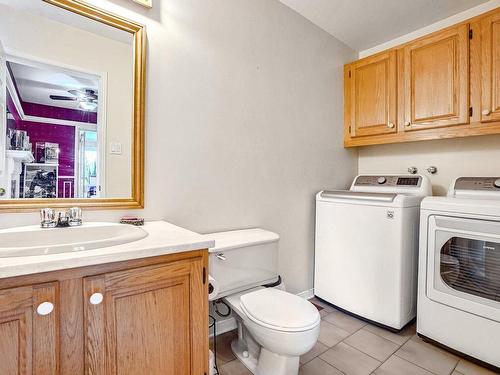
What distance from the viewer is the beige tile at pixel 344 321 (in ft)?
6.50

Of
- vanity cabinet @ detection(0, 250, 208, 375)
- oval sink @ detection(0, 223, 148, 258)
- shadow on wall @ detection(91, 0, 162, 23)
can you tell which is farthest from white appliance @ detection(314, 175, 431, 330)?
shadow on wall @ detection(91, 0, 162, 23)

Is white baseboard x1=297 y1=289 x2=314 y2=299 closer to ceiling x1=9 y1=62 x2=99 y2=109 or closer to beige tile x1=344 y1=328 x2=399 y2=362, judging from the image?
beige tile x1=344 y1=328 x2=399 y2=362

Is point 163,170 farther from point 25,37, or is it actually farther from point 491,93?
point 491,93

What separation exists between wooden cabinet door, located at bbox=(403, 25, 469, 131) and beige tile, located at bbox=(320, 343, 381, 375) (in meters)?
1.71

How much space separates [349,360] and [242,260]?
0.91 m

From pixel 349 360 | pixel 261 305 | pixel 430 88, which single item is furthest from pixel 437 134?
pixel 261 305

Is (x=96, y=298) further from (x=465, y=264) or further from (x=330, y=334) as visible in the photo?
(x=465, y=264)

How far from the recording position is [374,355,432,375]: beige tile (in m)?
1.51

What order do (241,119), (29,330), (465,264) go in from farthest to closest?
1. (241,119)
2. (465,264)
3. (29,330)

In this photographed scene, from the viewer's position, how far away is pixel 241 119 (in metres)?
1.88

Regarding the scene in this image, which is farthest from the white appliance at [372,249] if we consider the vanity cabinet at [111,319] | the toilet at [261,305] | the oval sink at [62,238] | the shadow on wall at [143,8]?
the shadow on wall at [143,8]

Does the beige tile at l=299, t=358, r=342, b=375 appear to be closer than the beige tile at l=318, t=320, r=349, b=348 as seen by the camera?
Yes

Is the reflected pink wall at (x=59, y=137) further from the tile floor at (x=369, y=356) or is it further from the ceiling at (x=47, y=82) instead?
the tile floor at (x=369, y=356)

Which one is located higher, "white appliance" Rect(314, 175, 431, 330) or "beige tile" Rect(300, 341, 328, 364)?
"white appliance" Rect(314, 175, 431, 330)
